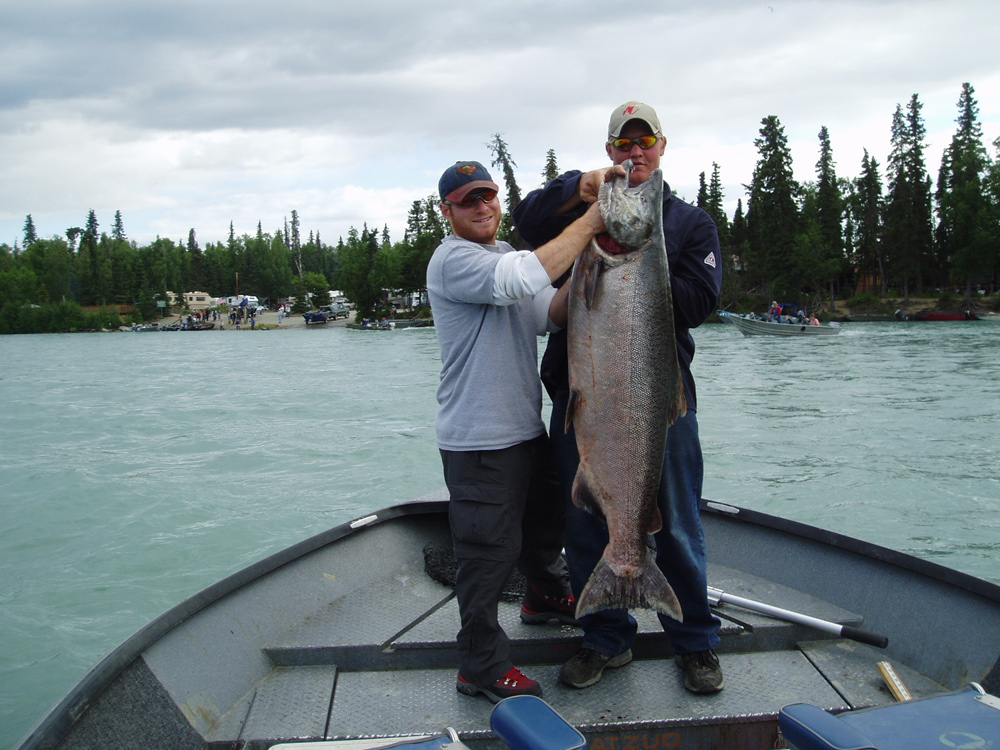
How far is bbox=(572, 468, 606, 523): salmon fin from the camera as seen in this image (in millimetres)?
3164

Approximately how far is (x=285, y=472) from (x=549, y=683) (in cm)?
1238

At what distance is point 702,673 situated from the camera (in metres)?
3.41

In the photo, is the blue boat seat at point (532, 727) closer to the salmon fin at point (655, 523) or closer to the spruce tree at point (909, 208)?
the salmon fin at point (655, 523)

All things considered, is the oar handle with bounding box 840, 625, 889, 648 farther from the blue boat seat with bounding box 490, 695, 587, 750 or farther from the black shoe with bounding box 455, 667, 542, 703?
the blue boat seat with bounding box 490, 695, 587, 750

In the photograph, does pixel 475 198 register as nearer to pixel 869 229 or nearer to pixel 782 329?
pixel 782 329

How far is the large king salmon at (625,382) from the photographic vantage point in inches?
116

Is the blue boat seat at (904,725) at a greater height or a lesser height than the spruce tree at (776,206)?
lesser

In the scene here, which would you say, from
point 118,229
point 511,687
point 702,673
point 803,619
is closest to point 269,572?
point 511,687

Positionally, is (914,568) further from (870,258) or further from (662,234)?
(870,258)

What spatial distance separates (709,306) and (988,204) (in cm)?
7804

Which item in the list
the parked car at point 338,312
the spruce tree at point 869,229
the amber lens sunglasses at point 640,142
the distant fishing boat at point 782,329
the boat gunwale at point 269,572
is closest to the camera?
the boat gunwale at point 269,572

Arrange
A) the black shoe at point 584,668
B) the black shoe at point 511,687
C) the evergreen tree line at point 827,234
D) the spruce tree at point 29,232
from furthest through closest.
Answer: the spruce tree at point 29,232, the evergreen tree line at point 827,234, the black shoe at point 584,668, the black shoe at point 511,687

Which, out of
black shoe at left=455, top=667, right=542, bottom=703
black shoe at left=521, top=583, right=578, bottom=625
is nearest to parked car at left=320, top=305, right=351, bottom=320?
black shoe at left=521, top=583, right=578, bottom=625

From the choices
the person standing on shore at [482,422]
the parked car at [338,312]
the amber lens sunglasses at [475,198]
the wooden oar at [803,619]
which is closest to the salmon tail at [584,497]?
the person standing on shore at [482,422]
